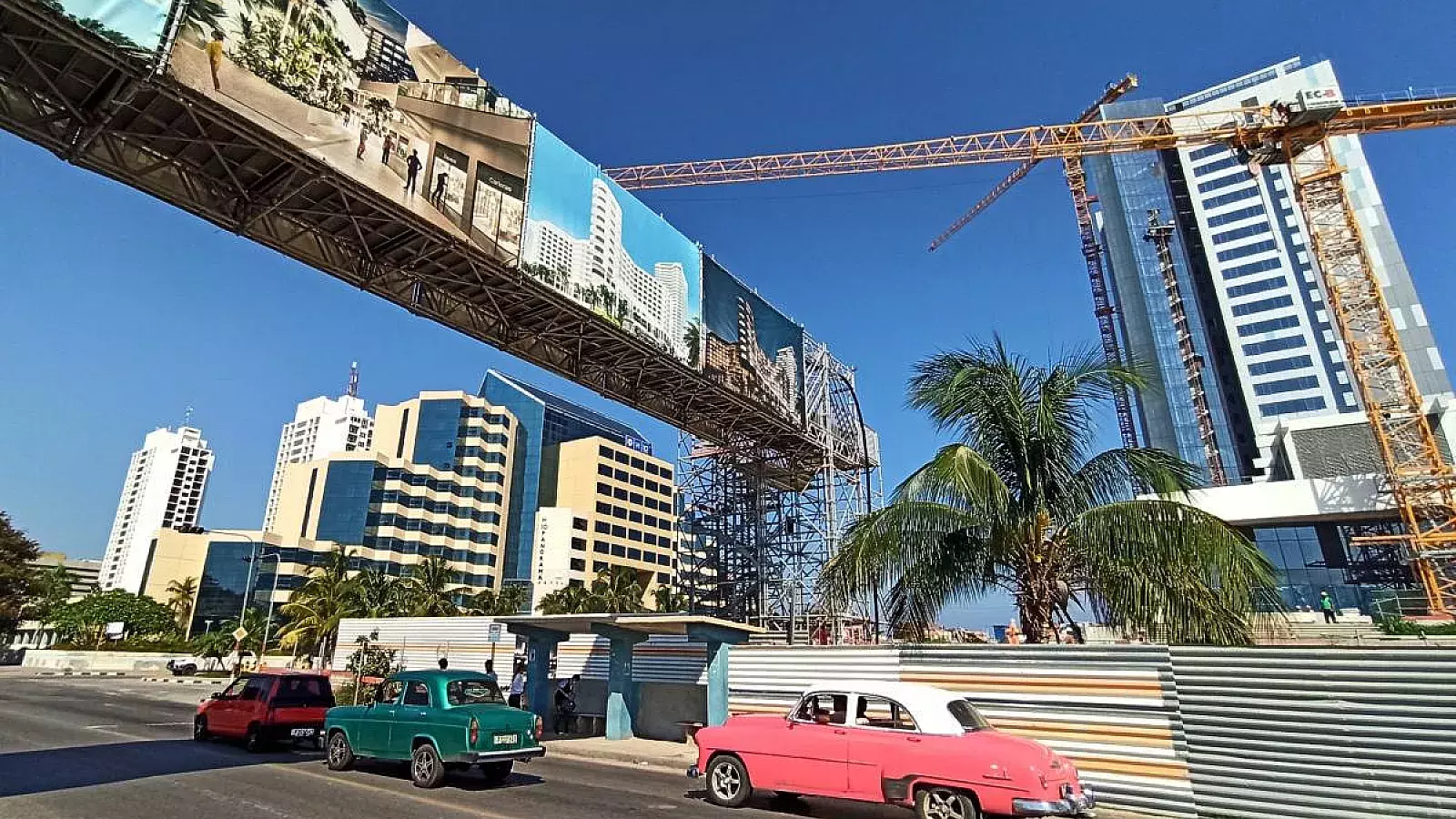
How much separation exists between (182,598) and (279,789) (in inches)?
3407

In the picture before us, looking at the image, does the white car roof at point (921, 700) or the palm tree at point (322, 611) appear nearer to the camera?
the white car roof at point (921, 700)

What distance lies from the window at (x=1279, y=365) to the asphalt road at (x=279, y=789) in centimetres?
10612

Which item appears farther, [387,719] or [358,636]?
[358,636]

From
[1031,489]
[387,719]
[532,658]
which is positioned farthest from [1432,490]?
[387,719]

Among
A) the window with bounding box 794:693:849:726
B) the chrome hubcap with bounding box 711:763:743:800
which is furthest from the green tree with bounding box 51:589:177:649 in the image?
the window with bounding box 794:693:849:726

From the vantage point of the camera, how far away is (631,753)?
1463cm

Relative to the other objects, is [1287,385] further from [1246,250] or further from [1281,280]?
[1246,250]

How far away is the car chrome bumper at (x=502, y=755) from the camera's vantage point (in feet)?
31.8

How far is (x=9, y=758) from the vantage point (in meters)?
11.4

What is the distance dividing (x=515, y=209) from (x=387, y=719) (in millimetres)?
11976

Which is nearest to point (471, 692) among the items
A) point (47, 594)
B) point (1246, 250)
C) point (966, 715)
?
point (966, 715)

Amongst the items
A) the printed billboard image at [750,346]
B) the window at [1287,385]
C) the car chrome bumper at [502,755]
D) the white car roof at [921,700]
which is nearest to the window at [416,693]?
the car chrome bumper at [502,755]

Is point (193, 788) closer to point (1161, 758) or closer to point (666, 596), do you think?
point (1161, 758)

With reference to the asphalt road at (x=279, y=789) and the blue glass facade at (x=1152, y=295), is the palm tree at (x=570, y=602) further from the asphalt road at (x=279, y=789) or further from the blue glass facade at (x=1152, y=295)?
the blue glass facade at (x=1152, y=295)
